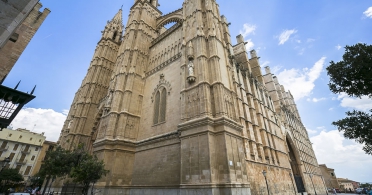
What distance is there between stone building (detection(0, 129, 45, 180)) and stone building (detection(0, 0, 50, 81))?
39434 millimetres

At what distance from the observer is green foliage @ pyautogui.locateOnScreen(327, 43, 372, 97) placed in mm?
9391

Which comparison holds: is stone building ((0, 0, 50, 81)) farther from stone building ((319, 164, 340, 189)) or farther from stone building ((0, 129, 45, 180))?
stone building ((319, 164, 340, 189))

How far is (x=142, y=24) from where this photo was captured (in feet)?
79.8

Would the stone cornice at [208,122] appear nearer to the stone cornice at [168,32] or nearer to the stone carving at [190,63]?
the stone carving at [190,63]

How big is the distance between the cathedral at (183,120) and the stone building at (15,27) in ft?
30.4

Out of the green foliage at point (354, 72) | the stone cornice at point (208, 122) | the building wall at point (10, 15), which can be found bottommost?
the building wall at point (10, 15)

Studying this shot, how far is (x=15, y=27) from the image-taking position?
338cm

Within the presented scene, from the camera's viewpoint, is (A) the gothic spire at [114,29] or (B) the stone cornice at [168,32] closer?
(B) the stone cornice at [168,32]

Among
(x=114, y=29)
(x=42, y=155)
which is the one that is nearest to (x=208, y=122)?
(x=114, y=29)

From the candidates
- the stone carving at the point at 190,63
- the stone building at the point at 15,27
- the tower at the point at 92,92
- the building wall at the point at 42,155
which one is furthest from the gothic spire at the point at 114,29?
the building wall at the point at 42,155

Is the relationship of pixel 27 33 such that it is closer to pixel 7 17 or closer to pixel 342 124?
pixel 7 17

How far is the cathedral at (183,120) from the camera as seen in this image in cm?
1069

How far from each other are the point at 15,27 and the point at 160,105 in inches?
533

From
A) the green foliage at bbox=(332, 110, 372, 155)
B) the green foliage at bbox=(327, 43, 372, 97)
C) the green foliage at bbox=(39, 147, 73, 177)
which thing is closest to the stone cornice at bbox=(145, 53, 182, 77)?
the green foliage at bbox=(39, 147, 73, 177)
